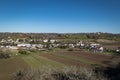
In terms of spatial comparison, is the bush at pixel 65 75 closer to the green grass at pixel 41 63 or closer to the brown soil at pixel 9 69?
the brown soil at pixel 9 69

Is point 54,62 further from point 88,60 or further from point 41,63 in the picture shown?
point 88,60

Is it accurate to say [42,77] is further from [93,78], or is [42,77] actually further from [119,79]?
[119,79]

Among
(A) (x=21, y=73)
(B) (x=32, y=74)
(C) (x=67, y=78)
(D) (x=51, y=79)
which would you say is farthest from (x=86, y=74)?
(A) (x=21, y=73)

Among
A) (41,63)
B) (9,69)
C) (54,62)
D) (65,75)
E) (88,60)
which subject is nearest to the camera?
(65,75)

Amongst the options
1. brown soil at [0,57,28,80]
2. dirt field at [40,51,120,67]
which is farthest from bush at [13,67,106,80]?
dirt field at [40,51,120,67]

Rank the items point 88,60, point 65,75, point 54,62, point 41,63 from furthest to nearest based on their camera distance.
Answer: point 88,60 → point 54,62 → point 41,63 → point 65,75

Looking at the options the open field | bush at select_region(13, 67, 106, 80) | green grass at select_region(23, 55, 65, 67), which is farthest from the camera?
green grass at select_region(23, 55, 65, 67)

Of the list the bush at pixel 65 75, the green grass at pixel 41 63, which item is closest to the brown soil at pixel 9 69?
the green grass at pixel 41 63

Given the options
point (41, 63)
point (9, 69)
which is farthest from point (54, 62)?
point (9, 69)

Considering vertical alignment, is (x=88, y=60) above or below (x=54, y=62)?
above

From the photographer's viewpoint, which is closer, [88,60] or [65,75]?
[65,75]

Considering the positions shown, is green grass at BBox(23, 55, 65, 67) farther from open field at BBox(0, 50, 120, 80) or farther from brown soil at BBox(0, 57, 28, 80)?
brown soil at BBox(0, 57, 28, 80)
